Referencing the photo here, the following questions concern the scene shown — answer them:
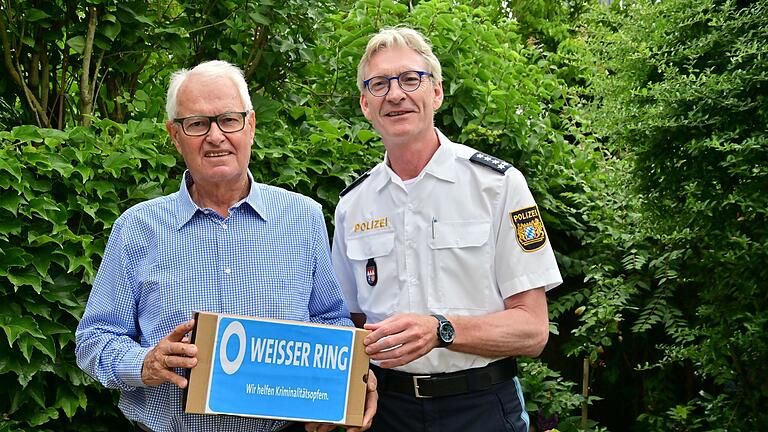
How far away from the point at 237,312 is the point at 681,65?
2371 millimetres

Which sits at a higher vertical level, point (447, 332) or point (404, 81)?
point (404, 81)

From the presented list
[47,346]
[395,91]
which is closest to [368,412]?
[395,91]

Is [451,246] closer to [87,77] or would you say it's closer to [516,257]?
[516,257]

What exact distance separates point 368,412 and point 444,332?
0.99 ft

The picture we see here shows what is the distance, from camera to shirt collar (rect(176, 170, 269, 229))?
2.60 meters

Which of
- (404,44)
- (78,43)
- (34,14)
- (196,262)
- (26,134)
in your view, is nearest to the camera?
(196,262)

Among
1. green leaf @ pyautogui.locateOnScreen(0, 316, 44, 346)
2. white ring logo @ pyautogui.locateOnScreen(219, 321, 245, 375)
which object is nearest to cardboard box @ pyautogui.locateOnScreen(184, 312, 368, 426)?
white ring logo @ pyautogui.locateOnScreen(219, 321, 245, 375)

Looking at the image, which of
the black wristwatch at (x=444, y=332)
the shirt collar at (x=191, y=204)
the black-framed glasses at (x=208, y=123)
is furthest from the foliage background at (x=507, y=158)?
the black wristwatch at (x=444, y=332)

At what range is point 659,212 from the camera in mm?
4102

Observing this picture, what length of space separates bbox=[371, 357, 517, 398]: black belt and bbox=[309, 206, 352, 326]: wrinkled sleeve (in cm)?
21

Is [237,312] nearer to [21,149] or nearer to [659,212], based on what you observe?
[21,149]

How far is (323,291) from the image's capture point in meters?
2.72

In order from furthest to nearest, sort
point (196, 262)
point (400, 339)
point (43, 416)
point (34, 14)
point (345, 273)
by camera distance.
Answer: point (34, 14) < point (43, 416) < point (345, 273) < point (196, 262) < point (400, 339)

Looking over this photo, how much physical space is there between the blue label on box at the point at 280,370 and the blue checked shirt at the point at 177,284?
0.16 meters
